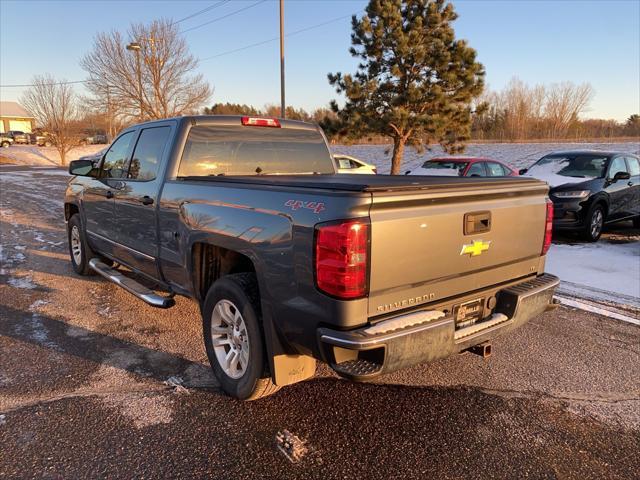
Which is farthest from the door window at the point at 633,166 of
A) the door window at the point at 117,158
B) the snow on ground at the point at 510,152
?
the snow on ground at the point at 510,152

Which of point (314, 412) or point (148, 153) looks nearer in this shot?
point (314, 412)

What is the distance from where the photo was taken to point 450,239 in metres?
2.83

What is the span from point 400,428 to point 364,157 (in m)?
35.7

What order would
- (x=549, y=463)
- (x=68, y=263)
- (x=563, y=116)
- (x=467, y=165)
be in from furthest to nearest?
(x=563, y=116), (x=467, y=165), (x=68, y=263), (x=549, y=463)

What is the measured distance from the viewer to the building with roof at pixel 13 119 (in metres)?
85.1

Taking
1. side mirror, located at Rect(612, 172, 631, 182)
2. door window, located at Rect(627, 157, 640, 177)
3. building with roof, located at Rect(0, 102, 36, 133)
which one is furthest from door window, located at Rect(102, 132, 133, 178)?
building with roof, located at Rect(0, 102, 36, 133)

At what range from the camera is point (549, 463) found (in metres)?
2.65

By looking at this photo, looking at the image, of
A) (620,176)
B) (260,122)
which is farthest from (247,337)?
(620,176)

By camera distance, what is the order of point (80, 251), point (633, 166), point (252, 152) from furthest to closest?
point (633, 166) → point (80, 251) → point (252, 152)

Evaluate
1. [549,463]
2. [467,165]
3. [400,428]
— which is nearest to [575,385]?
[549,463]

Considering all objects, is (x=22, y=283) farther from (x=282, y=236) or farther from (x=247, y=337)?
(x=282, y=236)

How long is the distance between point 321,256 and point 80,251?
491 cm

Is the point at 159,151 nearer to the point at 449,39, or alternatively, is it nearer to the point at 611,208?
the point at 611,208

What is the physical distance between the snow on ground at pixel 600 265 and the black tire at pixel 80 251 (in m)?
6.19
